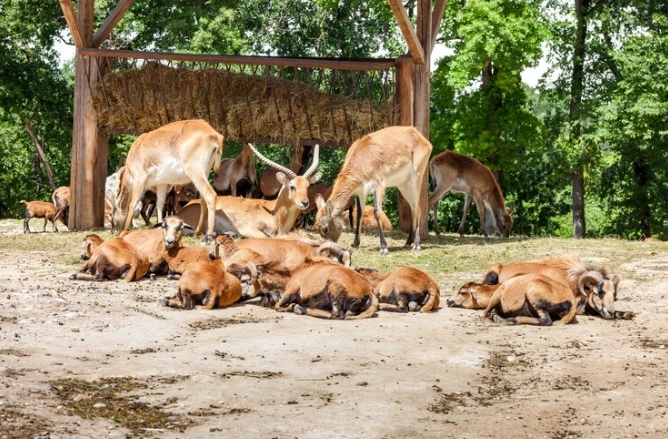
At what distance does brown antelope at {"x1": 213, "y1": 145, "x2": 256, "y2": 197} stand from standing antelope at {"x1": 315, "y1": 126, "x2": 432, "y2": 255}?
479 cm

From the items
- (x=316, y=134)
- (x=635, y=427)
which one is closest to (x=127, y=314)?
(x=635, y=427)

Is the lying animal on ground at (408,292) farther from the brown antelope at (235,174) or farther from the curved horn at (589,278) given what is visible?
the brown antelope at (235,174)

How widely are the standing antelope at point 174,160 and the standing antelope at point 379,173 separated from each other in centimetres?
199

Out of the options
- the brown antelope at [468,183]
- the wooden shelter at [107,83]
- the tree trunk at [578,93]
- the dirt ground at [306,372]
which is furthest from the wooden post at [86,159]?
the tree trunk at [578,93]

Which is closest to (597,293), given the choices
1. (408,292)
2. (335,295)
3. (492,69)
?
(408,292)

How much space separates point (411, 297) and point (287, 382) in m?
3.98

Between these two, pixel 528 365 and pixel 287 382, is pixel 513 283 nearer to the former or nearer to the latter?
pixel 528 365

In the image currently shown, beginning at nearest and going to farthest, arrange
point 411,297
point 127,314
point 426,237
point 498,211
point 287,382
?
1. point 287,382
2. point 127,314
3. point 411,297
4. point 426,237
5. point 498,211

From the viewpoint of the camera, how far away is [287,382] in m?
8.16

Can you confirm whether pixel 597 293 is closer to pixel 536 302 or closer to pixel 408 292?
pixel 536 302

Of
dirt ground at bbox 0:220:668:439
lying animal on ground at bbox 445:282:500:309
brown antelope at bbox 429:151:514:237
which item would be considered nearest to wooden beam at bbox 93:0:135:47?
brown antelope at bbox 429:151:514:237

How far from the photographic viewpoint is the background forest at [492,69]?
110 ft

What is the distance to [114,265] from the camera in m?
13.3

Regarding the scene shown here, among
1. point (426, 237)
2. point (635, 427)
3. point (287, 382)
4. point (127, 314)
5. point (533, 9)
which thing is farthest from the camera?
point (533, 9)
